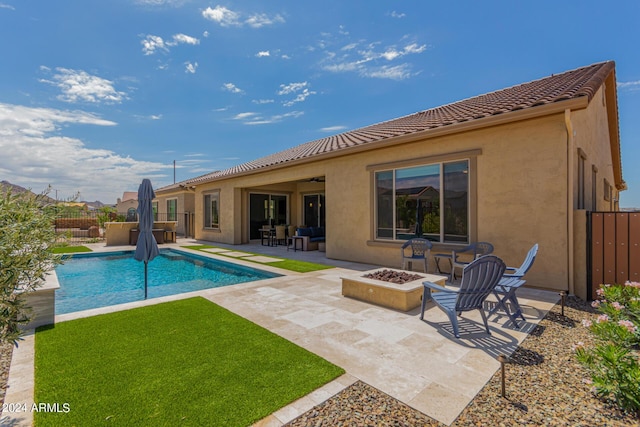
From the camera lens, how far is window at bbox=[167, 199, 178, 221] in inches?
967

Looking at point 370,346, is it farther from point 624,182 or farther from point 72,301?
point 624,182

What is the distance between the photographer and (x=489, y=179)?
732 cm

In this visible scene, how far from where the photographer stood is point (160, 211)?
27.3 metres

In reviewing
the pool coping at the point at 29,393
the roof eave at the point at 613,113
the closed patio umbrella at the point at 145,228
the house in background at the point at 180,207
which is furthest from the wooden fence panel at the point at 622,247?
the house in background at the point at 180,207

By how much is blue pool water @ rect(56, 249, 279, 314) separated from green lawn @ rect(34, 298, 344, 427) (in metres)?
2.99

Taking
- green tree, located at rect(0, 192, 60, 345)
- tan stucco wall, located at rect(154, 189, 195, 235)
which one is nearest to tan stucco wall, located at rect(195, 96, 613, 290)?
green tree, located at rect(0, 192, 60, 345)

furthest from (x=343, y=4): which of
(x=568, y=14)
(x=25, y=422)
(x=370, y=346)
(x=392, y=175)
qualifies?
(x=25, y=422)

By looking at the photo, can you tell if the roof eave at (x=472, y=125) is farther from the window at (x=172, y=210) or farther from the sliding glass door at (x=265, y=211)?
the window at (x=172, y=210)

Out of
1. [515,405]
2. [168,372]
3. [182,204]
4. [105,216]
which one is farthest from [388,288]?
[105,216]

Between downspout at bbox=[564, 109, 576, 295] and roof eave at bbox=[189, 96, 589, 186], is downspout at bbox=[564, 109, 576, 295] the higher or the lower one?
the lower one

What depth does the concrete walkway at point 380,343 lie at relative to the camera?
110 inches

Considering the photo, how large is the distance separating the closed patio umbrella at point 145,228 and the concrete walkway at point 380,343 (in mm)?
1722

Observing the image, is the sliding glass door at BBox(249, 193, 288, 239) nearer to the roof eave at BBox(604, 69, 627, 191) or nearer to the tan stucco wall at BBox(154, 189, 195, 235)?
the tan stucco wall at BBox(154, 189, 195, 235)

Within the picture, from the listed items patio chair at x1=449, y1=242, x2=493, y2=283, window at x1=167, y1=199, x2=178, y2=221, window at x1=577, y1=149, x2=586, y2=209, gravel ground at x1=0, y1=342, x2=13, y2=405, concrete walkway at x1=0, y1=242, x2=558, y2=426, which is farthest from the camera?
window at x1=167, y1=199, x2=178, y2=221
